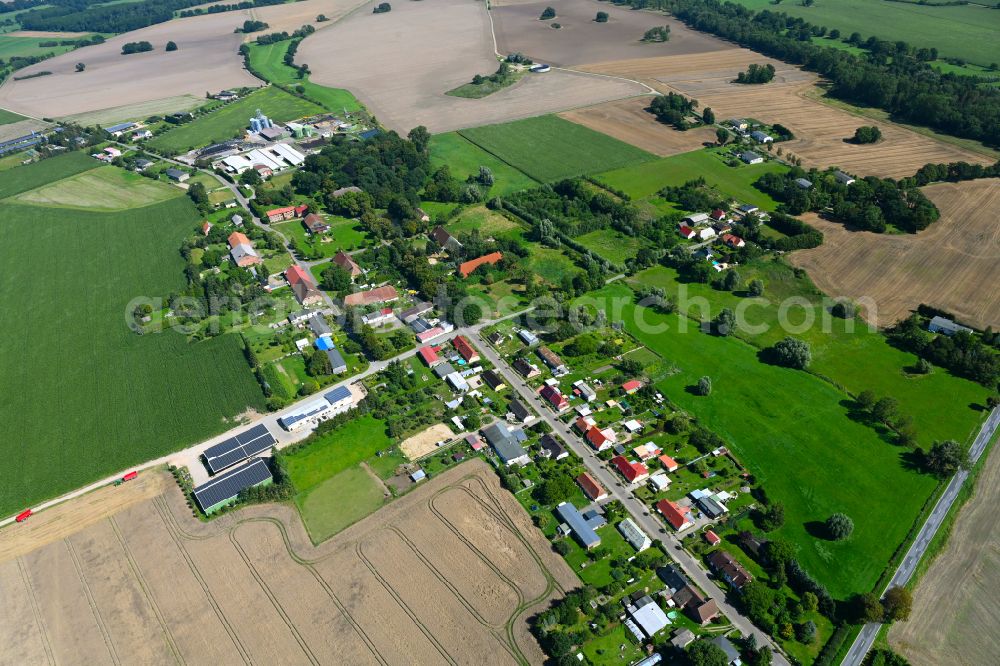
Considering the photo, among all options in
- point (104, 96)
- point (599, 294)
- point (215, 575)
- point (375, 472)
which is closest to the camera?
point (215, 575)

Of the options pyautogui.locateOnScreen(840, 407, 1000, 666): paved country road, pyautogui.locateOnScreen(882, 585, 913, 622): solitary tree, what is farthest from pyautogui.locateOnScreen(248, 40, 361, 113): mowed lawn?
pyautogui.locateOnScreen(882, 585, 913, 622): solitary tree

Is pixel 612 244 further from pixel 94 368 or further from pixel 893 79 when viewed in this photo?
pixel 893 79

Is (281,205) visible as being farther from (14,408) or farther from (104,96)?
(104,96)

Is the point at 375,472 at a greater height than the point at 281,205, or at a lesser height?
lesser

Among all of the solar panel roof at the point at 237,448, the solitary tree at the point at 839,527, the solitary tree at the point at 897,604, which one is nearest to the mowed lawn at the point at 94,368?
the solar panel roof at the point at 237,448

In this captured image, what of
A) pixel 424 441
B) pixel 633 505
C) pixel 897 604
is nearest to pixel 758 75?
pixel 633 505

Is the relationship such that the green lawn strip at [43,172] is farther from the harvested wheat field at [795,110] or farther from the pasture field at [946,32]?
the pasture field at [946,32]

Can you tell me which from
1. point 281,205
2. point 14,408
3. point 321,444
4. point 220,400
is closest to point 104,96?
point 281,205

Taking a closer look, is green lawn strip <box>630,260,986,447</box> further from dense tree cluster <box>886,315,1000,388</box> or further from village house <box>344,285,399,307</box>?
village house <box>344,285,399,307</box>
